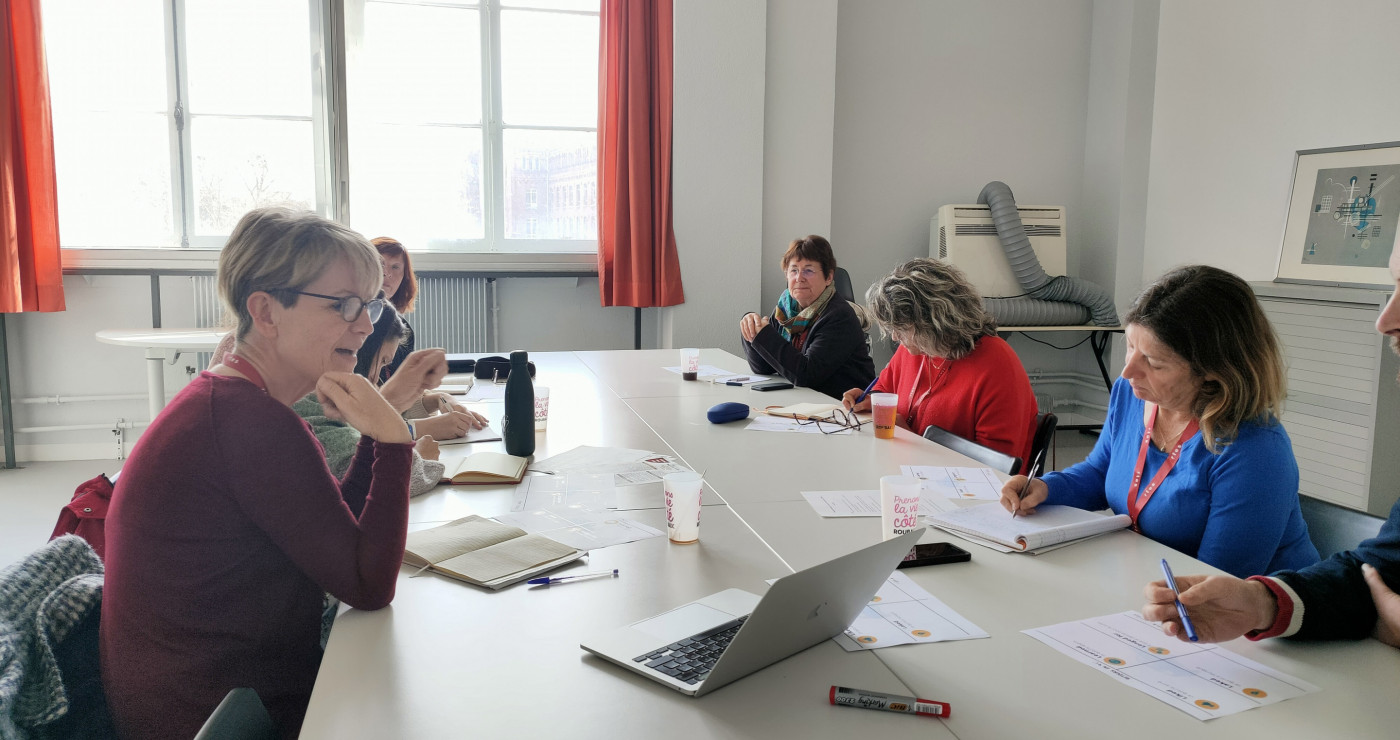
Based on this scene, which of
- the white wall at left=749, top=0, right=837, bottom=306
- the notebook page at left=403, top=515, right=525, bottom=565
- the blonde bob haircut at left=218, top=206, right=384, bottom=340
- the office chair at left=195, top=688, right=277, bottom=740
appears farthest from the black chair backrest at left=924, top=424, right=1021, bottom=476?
the white wall at left=749, top=0, right=837, bottom=306

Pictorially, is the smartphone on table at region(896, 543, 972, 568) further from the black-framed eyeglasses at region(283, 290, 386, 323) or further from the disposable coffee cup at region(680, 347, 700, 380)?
the disposable coffee cup at region(680, 347, 700, 380)

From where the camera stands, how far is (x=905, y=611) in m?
1.28

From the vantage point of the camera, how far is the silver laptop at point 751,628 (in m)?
1.00

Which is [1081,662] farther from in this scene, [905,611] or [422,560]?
[422,560]

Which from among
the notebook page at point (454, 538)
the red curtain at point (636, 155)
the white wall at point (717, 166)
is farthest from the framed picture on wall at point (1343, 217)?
the notebook page at point (454, 538)

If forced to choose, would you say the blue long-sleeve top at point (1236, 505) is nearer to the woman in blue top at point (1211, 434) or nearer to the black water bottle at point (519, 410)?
the woman in blue top at point (1211, 434)

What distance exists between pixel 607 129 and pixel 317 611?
4013mm

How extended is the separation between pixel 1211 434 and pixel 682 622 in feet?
3.26

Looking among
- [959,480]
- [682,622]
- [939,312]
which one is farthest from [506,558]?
[939,312]

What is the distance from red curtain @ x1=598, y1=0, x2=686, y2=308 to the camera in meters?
4.89

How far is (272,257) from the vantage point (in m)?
1.38

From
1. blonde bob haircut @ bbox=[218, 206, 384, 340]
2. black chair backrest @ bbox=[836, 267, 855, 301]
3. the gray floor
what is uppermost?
blonde bob haircut @ bbox=[218, 206, 384, 340]

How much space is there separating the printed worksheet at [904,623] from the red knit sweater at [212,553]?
25.9 inches

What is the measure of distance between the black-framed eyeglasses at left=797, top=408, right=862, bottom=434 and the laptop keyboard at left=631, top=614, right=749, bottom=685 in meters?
1.35
